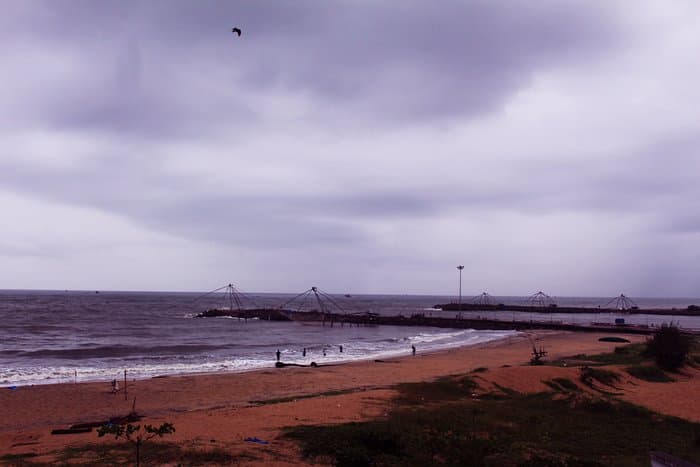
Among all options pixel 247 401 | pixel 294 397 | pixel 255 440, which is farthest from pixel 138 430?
pixel 294 397

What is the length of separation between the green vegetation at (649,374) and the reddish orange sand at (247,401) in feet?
4.05

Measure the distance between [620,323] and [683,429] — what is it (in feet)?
231

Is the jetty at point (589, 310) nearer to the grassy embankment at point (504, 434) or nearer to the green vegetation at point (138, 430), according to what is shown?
the grassy embankment at point (504, 434)

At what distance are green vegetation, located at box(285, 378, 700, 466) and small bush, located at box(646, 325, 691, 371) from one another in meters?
12.9

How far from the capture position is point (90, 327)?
71.4m

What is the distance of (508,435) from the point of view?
591 inches

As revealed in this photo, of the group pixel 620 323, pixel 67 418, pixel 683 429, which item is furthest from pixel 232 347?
pixel 620 323

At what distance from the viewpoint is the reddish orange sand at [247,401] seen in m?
15.2

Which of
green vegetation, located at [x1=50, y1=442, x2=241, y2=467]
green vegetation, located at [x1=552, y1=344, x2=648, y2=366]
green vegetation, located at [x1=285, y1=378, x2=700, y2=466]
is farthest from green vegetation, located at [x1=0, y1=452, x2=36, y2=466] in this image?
green vegetation, located at [x1=552, y1=344, x2=648, y2=366]

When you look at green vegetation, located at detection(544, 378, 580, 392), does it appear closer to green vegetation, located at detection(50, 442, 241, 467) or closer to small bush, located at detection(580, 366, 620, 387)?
small bush, located at detection(580, 366, 620, 387)

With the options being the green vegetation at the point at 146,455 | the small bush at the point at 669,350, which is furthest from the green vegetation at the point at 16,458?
the small bush at the point at 669,350

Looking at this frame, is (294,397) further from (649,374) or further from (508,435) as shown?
(649,374)

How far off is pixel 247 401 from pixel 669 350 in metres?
22.9

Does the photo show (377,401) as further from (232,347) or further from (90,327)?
(90,327)
